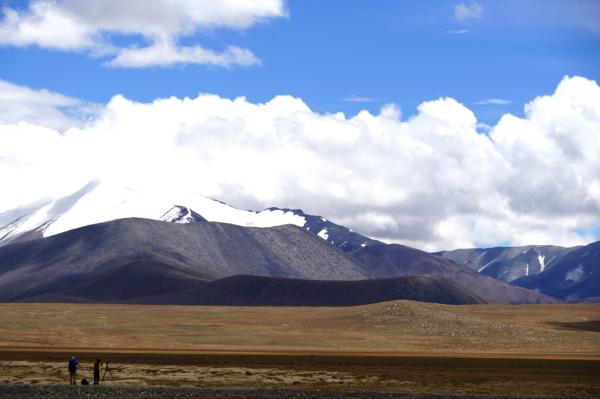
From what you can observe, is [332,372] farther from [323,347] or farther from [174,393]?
[323,347]

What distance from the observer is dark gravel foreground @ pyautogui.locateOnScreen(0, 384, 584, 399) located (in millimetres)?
51500

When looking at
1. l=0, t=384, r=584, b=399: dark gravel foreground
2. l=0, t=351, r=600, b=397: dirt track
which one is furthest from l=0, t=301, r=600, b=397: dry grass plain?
l=0, t=384, r=584, b=399: dark gravel foreground

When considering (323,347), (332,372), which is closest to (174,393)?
(332,372)

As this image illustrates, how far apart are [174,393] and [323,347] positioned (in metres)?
57.1

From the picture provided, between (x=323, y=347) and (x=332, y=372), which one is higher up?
(x=323, y=347)

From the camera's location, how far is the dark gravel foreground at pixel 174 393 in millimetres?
51500

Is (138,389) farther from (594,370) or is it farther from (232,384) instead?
(594,370)

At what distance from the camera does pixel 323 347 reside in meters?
109

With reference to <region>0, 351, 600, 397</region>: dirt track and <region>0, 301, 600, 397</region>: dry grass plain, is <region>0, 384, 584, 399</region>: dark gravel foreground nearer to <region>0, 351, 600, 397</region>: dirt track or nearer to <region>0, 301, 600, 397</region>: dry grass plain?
<region>0, 351, 600, 397</region>: dirt track

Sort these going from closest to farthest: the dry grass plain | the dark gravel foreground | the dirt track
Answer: the dark gravel foreground → the dirt track → the dry grass plain

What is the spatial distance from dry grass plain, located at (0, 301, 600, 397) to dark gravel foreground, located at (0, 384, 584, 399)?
4.13m

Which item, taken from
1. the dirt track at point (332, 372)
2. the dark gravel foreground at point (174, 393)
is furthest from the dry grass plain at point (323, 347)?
the dark gravel foreground at point (174, 393)

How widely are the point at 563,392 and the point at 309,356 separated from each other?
1333 inches

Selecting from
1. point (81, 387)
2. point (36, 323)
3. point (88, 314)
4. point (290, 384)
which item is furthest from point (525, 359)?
point (88, 314)
